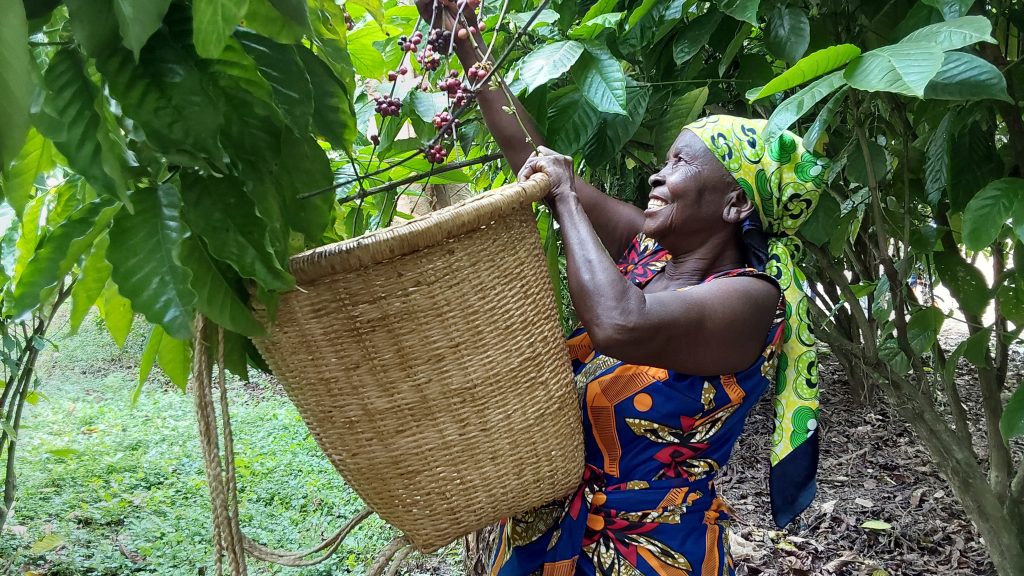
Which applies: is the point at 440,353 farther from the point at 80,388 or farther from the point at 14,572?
the point at 80,388

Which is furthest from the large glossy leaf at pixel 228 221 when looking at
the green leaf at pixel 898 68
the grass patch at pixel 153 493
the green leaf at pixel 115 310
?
the grass patch at pixel 153 493

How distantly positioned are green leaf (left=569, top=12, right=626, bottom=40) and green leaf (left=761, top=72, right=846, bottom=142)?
14.1 inches

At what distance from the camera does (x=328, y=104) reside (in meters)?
0.79

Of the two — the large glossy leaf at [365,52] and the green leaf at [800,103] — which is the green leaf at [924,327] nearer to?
the green leaf at [800,103]

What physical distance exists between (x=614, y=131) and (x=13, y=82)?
1.11m

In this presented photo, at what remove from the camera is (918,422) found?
6.72ft

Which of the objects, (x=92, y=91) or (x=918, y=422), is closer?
(x=92, y=91)

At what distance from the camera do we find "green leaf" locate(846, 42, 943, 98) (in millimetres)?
860

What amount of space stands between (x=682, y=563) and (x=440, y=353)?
0.63 metres

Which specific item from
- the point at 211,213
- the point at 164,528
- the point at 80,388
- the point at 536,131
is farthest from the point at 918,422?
the point at 80,388

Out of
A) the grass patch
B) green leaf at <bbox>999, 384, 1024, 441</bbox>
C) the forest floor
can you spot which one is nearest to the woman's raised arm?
green leaf at <bbox>999, 384, 1024, 441</bbox>

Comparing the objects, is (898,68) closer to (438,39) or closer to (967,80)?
(967,80)

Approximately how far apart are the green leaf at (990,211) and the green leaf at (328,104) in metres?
0.92

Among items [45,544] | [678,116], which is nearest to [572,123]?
[678,116]
